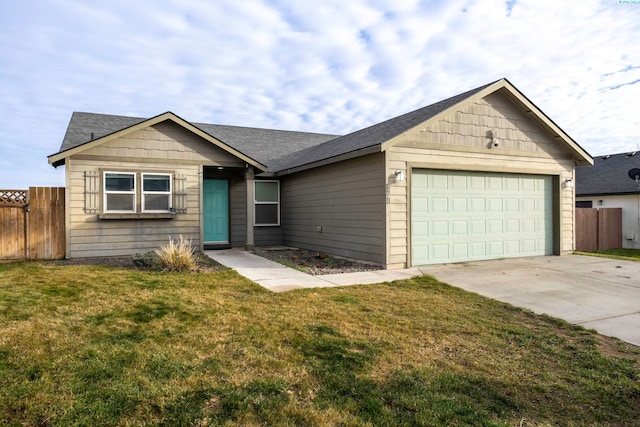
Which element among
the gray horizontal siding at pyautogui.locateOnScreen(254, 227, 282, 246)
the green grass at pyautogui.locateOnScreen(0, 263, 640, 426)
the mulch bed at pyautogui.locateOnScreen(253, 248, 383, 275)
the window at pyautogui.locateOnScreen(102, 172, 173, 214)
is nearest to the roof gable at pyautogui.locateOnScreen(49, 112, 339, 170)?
the window at pyautogui.locateOnScreen(102, 172, 173, 214)

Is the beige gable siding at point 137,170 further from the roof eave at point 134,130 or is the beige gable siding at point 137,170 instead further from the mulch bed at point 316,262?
the mulch bed at point 316,262

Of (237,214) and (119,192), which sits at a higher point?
(119,192)

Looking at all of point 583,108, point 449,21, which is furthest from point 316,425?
point 583,108

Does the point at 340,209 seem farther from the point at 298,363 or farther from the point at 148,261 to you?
the point at 298,363

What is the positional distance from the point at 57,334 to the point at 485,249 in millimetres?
9822

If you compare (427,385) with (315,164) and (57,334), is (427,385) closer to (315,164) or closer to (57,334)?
(57,334)

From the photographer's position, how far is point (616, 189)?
17.3 metres

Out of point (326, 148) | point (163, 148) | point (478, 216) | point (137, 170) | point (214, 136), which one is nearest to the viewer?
point (478, 216)

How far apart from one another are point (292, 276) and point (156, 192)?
5385 mm

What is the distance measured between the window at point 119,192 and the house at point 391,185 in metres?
0.03

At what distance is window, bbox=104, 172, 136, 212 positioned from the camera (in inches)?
418

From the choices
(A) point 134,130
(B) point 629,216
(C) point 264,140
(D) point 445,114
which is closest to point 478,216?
(D) point 445,114

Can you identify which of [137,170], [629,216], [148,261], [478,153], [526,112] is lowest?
[148,261]

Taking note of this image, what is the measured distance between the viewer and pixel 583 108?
13.7 m
